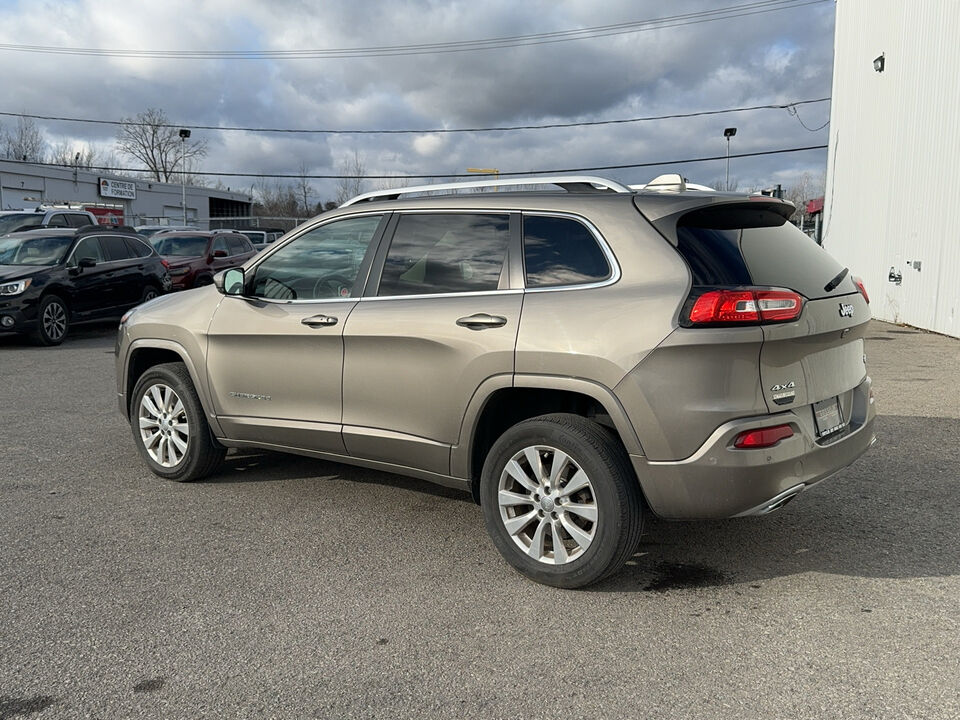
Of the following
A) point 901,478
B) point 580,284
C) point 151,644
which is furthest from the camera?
point 901,478

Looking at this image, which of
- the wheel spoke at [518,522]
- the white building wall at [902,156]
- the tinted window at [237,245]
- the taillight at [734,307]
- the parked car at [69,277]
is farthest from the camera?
the tinted window at [237,245]

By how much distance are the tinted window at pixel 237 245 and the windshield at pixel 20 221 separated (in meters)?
4.17

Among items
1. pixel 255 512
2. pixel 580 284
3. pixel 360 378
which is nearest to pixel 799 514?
pixel 580 284

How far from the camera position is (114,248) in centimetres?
1470

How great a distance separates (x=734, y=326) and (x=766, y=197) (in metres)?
0.90

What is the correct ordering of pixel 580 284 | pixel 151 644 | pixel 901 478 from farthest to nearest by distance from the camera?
pixel 901 478 → pixel 580 284 → pixel 151 644

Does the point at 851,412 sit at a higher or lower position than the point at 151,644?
higher

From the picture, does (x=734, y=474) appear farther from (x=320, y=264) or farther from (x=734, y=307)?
(x=320, y=264)

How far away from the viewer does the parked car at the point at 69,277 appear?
41.4 ft

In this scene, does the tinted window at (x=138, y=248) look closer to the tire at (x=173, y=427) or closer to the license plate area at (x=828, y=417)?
the tire at (x=173, y=427)

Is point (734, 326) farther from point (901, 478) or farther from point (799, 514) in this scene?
point (901, 478)

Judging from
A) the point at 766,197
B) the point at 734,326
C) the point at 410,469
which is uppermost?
the point at 766,197

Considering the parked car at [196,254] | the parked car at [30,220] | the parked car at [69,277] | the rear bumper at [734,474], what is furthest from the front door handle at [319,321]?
the parked car at [30,220]

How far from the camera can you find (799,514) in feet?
15.9
